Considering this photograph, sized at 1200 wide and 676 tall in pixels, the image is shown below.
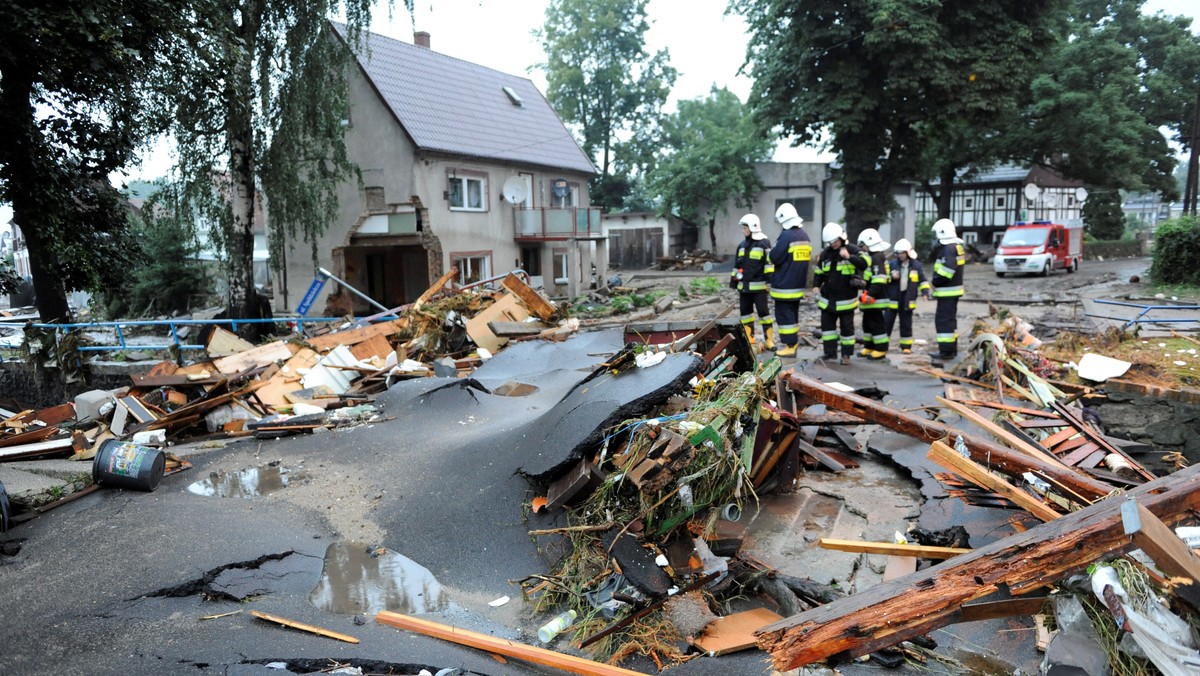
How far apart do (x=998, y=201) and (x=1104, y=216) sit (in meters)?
5.07

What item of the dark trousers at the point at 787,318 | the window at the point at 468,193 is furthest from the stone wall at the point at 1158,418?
the window at the point at 468,193

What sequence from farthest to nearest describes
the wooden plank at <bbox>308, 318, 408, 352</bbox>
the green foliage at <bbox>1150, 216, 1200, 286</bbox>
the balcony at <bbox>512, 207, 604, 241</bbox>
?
the balcony at <bbox>512, 207, 604, 241</bbox> < the green foliage at <bbox>1150, 216, 1200, 286</bbox> < the wooden plank at <bbox>308, 318, 408, 352</bbox>

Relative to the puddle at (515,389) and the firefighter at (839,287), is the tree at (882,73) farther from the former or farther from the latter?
the puddle at (515,389)

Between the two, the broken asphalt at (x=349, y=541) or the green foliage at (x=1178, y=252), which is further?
the green foliage at (x=1178, y=252)

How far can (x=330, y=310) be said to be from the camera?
70.7 ft

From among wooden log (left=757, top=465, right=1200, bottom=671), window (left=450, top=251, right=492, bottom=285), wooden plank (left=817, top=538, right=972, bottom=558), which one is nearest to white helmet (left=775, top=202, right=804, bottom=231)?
wooden plank (left=817, top=538, right=972, bottom=558)

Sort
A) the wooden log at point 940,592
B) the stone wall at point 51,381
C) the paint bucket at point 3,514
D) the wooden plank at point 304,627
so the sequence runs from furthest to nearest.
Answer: the stone wall at point 51,381, the paint bucket at point 3,514, the wooden plank at point 304,627, the wooden log at point 940,592

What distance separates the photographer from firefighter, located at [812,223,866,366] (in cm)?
993

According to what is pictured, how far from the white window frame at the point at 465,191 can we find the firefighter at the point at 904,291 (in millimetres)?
15295

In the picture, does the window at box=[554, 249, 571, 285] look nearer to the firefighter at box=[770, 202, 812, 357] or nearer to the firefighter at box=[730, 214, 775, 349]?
the firefighter at box=[730, 214, 775, 349]

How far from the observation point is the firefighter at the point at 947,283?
32.6 ft

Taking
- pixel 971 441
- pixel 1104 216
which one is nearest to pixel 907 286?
pixel 971 441

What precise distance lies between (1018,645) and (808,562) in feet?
4.30

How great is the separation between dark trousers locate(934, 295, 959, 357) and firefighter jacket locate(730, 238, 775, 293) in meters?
2.36
